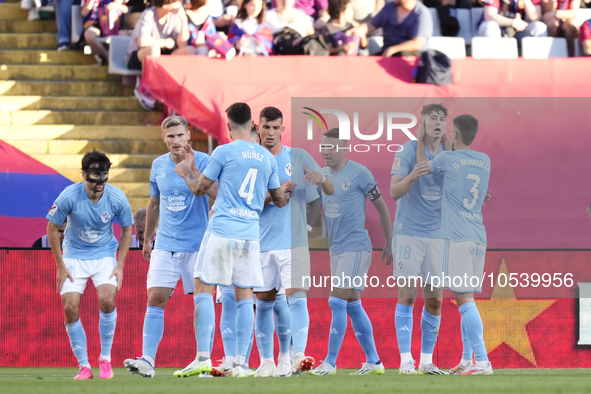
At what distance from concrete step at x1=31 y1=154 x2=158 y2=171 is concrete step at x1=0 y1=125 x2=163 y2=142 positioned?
42 cm

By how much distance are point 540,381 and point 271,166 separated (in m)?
2.32

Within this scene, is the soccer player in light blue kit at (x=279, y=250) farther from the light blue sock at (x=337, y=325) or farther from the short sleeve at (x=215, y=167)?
the short sleeve at (x=215, y=167)

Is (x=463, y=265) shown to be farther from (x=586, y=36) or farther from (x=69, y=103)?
(x=69, y=103)

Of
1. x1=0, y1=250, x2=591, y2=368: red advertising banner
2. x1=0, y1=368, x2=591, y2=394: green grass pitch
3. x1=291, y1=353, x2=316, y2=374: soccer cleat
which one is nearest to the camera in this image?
x1=0, y1=368, x2=591, y2=394: green grass pitch

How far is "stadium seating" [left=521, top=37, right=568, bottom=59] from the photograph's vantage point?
12414 millimetres

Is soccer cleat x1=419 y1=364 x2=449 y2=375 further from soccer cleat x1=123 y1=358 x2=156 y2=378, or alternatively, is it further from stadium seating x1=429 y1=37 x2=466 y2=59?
stadium seating x1=429 y1=37 x2=466 y2=59

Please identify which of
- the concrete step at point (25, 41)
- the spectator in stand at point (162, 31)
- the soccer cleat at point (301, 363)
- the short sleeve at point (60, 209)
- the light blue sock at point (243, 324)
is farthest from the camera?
the concrete step at point (25, 41)

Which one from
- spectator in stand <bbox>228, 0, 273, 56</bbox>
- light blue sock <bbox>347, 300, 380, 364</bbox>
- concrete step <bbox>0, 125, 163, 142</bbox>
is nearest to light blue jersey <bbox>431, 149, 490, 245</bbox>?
light blue sock <bbox>347, 300, 380, 364</bbox>

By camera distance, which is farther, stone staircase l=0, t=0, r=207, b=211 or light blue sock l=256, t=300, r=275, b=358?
stone staircase l=0, t=0, r=207, b=211

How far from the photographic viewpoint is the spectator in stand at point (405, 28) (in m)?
11.8

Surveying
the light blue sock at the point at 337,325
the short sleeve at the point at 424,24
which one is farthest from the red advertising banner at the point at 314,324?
the short sleeve at the point at 424,24

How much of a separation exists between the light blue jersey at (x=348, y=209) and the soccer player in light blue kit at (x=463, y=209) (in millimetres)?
597

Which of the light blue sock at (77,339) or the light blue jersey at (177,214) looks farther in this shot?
the light blue sock at (77,339)

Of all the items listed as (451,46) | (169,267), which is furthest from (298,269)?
(451,46)
